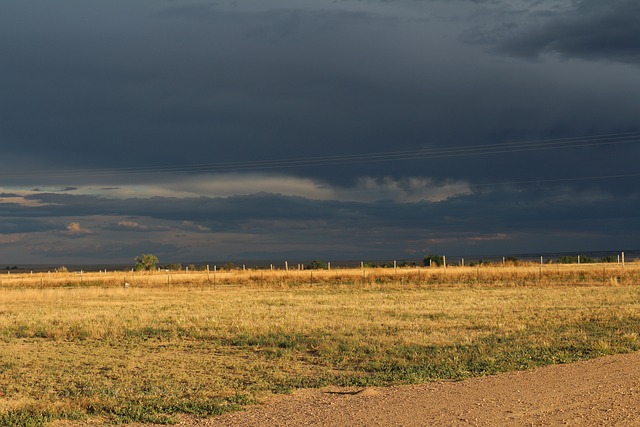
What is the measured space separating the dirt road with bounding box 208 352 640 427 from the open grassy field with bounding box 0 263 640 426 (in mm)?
981

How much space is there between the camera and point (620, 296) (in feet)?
123

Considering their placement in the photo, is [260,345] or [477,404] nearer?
[477,404]

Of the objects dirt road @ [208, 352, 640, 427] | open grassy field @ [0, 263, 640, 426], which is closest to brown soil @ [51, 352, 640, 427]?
dirt road @ [208, 352, 640, 427]

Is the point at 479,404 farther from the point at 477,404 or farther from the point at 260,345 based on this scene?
the point at 260,345

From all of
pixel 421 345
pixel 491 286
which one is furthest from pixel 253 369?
pixel 491 286

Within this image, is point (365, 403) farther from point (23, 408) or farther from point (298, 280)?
point (298, 280)

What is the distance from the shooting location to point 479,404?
463 inches

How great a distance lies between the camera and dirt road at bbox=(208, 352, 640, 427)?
428 inches

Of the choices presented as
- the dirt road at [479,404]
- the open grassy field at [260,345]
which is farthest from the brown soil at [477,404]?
the open grassy field at [260,345]

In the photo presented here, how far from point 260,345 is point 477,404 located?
10.7 meters

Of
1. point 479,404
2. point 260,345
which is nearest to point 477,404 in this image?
point 479,404

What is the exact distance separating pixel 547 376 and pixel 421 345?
6.40 metres

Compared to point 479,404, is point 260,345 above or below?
below

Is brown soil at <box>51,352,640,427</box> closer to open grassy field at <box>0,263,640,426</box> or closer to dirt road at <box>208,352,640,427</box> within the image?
dirt road at <box>208,352,640,427</box>
